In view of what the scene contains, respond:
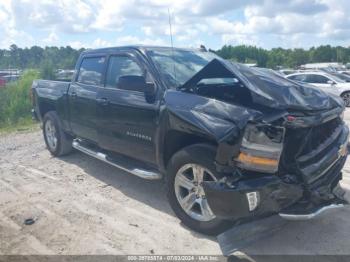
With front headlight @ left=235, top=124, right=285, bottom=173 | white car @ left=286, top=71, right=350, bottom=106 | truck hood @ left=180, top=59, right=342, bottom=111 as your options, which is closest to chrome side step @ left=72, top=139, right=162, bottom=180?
truck hood @ left=180, top=59, right=342, bottom=111

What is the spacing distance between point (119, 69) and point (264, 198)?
2.90 meters

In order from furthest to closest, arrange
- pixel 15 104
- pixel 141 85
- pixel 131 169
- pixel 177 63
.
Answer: pixel 15 104, pixel 177 63, pixel 131 169, pixel 141 85

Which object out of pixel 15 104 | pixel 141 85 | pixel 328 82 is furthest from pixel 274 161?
pixel 15 104

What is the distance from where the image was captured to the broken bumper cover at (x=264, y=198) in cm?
331

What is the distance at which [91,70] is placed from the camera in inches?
235

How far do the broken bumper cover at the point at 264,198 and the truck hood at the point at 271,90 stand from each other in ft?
2.28

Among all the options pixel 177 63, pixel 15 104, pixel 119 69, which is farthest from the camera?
pixel 15 104

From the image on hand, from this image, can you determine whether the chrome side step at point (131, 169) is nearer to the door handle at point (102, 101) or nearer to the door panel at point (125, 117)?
the door panel at point (125, 117)

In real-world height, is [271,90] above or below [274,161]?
above

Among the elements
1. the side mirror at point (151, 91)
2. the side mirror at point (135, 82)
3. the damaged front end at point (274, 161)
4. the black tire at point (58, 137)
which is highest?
the side mirror at point (135, 82)

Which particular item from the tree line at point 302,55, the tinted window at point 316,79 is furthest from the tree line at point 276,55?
the tinted window at point 316,79

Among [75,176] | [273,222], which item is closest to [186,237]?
[273,222]

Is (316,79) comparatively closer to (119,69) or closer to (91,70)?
(91,70)

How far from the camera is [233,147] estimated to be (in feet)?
11.0
